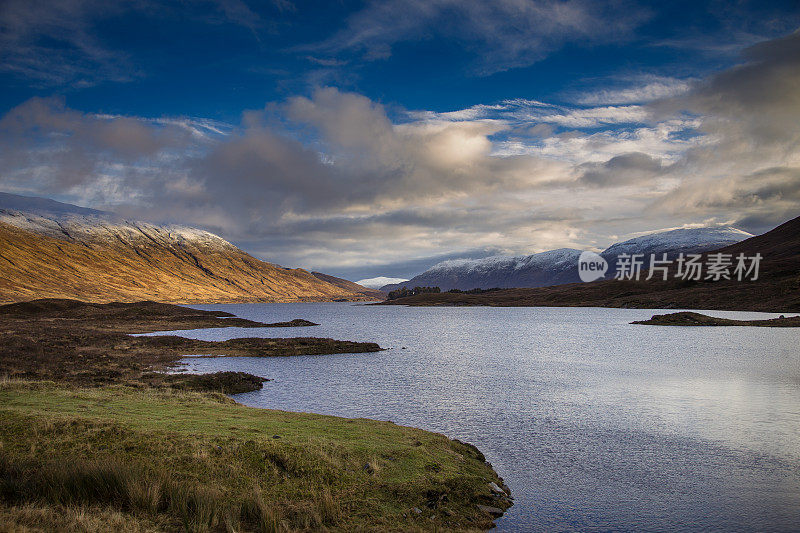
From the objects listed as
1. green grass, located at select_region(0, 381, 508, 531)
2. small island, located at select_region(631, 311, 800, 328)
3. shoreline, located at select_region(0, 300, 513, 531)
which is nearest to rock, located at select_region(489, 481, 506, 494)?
shoreline, located at select_region(0, 300, 513, 531)

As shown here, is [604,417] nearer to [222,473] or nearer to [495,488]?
[495,488]

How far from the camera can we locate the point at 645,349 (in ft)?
231

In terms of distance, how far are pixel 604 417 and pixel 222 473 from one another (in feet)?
80.7

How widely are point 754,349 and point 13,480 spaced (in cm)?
8248

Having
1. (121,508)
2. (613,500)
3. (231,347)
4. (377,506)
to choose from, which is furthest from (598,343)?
(121,508)

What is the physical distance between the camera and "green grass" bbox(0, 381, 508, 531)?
1162 cm

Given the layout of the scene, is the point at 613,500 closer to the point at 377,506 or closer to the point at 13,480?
the point at 377,506

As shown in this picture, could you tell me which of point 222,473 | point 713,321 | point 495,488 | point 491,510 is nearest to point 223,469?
point 222,473

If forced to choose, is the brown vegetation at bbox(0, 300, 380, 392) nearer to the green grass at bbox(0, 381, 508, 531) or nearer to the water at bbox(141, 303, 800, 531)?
the water at bbox(141, 303, 800, 531)

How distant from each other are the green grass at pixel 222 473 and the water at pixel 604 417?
3.02 meters

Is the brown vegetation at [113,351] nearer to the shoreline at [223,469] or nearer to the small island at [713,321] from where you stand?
the shoreline at [223,469]

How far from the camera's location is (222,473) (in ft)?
47.1

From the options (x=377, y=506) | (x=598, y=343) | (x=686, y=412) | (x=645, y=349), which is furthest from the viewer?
(x=598, y=343)

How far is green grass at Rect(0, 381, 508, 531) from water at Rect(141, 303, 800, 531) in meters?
3.02
